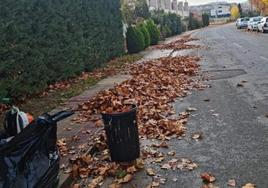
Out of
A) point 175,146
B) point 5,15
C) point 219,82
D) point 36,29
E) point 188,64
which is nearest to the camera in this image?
point 175,146

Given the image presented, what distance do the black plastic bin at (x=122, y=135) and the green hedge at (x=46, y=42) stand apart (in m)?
3.43

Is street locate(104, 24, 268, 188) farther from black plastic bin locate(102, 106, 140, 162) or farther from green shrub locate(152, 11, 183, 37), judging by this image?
green shrub locate(152, 11, 183, 37)

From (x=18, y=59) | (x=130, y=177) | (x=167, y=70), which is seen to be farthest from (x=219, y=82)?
(x=130, y=177)

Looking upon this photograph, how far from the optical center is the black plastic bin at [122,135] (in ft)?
18.6

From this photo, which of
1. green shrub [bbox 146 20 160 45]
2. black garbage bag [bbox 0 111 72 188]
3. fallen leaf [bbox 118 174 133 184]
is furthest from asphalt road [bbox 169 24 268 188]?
green shrub [bbox 146 20 160 45]

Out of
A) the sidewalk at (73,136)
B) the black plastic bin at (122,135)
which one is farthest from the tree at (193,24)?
the black plastic bin at (122,135)

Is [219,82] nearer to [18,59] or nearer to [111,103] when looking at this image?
[111,103]

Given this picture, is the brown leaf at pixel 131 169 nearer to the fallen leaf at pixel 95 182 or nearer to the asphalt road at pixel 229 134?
the fallen leaf at pixel 95 182

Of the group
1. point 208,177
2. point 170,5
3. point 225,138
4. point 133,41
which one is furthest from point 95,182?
point 170,5

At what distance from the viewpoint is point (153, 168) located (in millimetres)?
5648

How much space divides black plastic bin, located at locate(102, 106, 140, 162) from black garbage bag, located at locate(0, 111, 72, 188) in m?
0.94

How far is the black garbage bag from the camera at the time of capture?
3.98 metres

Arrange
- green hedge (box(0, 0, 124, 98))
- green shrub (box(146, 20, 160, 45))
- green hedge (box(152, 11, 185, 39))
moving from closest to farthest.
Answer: green hedge (box(0, 0, 124, 98)), green shrub (box(146, 20, 160, 45)), green hedge (box(152, 11, 185, 39))

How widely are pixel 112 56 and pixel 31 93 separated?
35.7 feet
